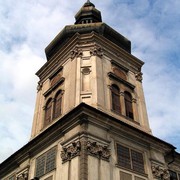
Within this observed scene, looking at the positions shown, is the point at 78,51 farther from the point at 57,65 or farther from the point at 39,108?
the point at 39,108

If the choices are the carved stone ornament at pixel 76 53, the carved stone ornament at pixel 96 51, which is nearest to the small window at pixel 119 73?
the carved stone ornament at pixel 96 51

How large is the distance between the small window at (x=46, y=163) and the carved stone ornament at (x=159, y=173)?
17.4 ft

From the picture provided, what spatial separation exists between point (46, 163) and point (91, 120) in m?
3.46

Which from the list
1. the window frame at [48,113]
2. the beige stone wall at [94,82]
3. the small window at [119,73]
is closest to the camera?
the beige stone wall at [94,82]

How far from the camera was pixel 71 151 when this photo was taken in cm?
1591

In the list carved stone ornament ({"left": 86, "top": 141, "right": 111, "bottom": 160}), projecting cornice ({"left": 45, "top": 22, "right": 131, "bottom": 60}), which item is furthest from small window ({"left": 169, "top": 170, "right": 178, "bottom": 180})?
projecting cornice ({"left": 45, "top": 22, "right": 131, "bottom": 60})

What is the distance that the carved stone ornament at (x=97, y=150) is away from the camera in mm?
15562

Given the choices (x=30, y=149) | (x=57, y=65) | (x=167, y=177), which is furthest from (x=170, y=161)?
(x=57, y=65)

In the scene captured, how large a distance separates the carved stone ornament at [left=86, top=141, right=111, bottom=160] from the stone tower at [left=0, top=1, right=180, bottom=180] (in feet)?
0.15

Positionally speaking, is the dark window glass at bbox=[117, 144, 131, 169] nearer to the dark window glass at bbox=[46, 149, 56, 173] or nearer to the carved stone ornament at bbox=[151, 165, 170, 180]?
the carved stone ornament at bbox=[151, 165, 170, 180]

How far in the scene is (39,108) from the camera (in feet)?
75.0

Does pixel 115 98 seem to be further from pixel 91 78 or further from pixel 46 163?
pixel 46 163

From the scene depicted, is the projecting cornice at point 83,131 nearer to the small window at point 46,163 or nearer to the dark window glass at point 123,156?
the small window at point 46,163

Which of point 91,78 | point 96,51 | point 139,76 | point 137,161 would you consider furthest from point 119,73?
point 137,161
